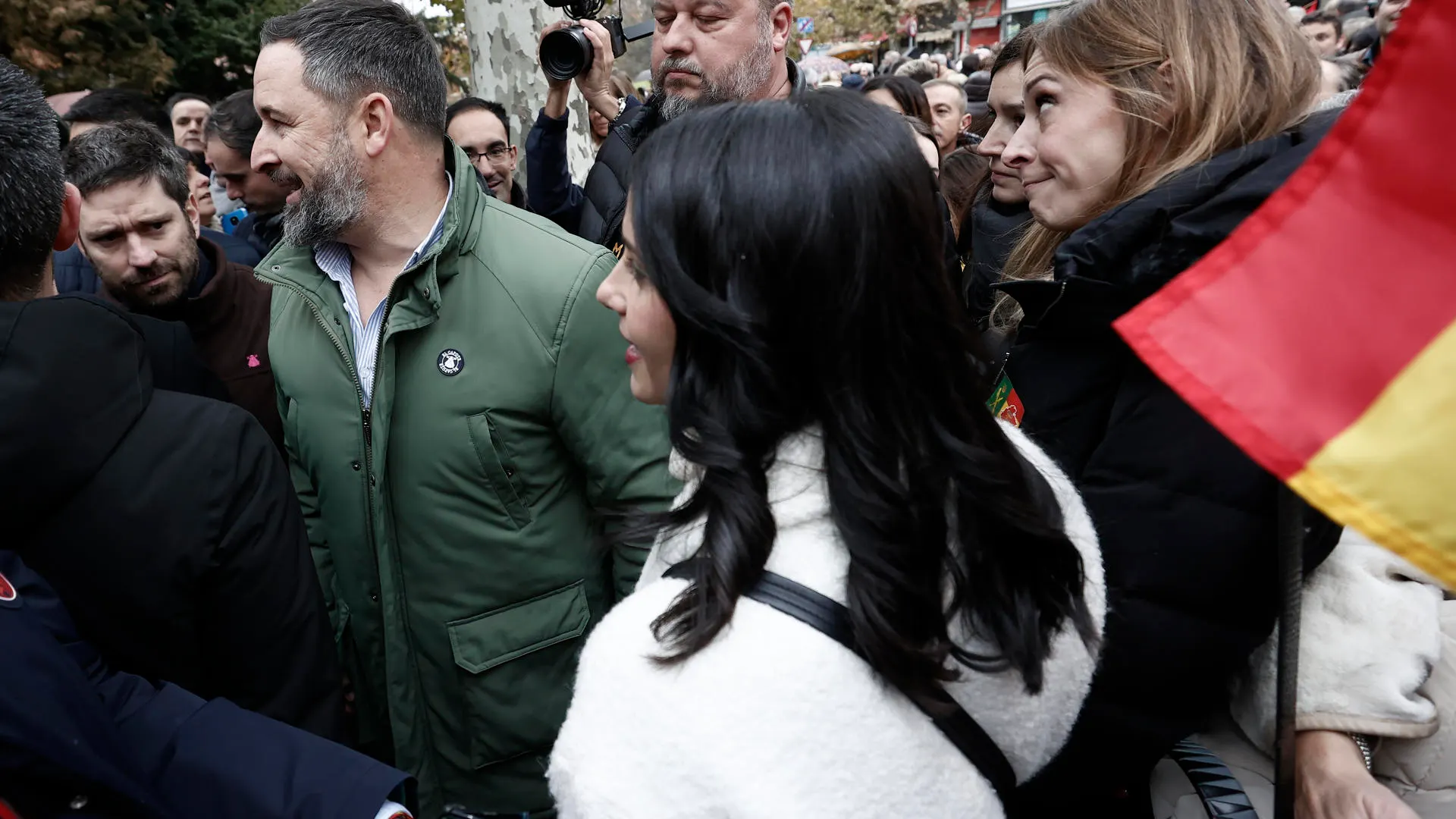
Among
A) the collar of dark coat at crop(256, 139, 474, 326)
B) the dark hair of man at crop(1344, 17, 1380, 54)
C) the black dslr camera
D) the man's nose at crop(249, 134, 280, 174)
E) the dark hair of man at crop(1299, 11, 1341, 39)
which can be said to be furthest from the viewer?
the dark hair of man at crop(1299, 11, 1341, 39)

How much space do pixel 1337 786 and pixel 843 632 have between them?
837mm

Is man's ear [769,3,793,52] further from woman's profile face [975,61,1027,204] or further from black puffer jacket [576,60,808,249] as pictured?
woman's profile face [975,61,1027,204]

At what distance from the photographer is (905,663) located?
0.99 m

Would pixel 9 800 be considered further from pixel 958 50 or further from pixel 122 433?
pixel 958 50

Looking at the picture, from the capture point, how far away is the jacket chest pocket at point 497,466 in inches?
81.4

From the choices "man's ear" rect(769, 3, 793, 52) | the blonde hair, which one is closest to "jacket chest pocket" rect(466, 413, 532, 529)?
the blonde hair

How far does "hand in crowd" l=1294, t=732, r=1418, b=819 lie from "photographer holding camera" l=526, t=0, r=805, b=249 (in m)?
2.04

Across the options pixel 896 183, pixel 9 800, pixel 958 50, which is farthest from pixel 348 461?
pixel 958 50

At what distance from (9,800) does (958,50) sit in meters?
40.6

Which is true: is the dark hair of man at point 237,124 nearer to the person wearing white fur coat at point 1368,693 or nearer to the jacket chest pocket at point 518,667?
the jacket chest pocket at point 518,667

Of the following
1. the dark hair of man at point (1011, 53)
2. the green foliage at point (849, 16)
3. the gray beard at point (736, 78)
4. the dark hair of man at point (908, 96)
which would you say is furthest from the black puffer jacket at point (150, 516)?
the green foliage at point (849, 16)

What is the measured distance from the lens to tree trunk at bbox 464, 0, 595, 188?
5.88 metres

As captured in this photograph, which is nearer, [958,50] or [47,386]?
[47,386]

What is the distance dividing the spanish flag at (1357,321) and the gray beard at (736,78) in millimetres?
2159
